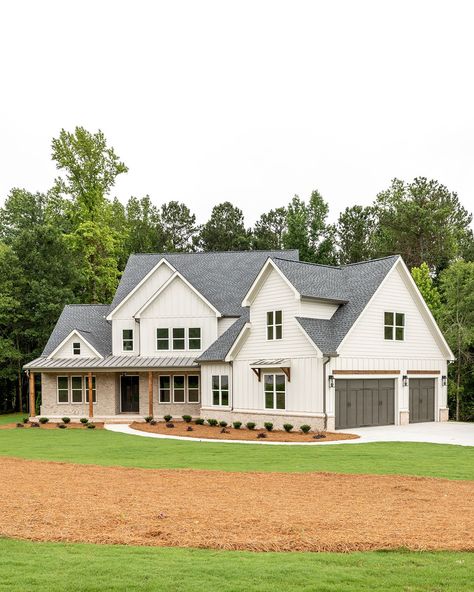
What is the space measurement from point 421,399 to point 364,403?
4487 millimetres

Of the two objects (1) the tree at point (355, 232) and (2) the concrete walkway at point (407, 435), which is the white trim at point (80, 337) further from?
(1) the tree at point (355, 232)

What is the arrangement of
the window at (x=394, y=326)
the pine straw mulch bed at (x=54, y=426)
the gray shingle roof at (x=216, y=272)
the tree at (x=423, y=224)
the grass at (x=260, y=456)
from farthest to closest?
the tree at (x=423, y=224) → the gray shingle roof at (x=216, y=272) → the pine straw mulch bed at (x=54, y=426) → the window at (x=394, y=326) → the grass at (x=260, y=456)

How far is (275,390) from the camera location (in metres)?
29.8

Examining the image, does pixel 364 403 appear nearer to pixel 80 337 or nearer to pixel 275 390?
pixel 275 390

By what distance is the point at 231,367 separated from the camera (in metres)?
32.5

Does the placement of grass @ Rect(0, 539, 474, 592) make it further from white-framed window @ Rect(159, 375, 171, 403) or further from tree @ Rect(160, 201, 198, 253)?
tree @ Rect(160, 201, 198, 253)

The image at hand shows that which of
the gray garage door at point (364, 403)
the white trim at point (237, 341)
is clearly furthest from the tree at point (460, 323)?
the white trim at point (237, 341)

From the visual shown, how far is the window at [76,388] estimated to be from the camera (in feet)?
125

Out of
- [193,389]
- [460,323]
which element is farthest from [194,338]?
[460,323]

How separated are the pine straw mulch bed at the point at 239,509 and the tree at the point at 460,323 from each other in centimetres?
2265

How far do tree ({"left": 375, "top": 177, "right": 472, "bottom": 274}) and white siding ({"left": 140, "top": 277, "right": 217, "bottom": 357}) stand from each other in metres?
30.2

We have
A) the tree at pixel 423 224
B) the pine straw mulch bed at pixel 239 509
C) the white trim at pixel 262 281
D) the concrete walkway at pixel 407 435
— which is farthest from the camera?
the tree at pixel 423 224

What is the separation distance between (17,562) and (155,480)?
788 centimetres

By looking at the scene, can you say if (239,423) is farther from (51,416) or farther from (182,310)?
(51,416)
